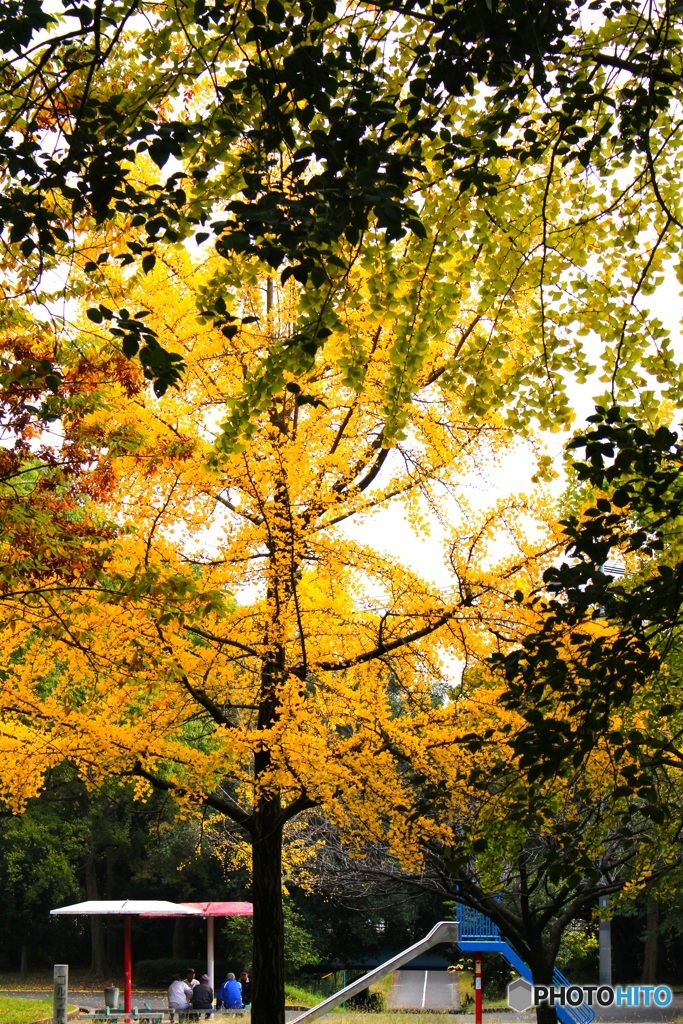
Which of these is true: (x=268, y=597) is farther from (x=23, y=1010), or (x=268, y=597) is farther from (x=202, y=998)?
(x=23, y=1010)

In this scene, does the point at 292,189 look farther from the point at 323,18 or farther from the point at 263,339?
the point at 263,339

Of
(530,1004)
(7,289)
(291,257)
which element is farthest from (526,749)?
(530,1004)

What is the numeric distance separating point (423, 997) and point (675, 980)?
8086 mm

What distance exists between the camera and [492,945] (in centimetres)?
1263

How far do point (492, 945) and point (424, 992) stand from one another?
11.5 metres

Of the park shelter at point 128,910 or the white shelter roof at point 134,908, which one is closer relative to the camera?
the park shelter at point 128,910

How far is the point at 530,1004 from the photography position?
13836 mm

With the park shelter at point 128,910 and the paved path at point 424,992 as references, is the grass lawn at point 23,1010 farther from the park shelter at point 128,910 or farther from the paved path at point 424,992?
the paved path at point 424,992

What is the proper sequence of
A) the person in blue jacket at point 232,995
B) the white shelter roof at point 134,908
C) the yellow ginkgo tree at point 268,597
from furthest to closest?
the white shelter roof at point 134,908 → the person in blue jacket at point 232,995 → the yellow ginkgo tree at point 268,597

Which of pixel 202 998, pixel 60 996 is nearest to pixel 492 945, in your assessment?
pixel 60 996

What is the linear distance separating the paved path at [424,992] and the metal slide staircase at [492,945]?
4065 mm

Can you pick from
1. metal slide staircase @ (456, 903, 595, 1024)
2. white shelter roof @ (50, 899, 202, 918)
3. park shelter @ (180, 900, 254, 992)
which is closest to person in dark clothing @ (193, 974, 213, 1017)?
white shelter roof @ (50, 899, 202, 918)

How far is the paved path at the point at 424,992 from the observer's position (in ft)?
62.8

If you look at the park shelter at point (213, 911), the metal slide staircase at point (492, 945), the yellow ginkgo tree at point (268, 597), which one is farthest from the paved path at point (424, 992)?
the yellow ginkgo tree at point (268, 597)
